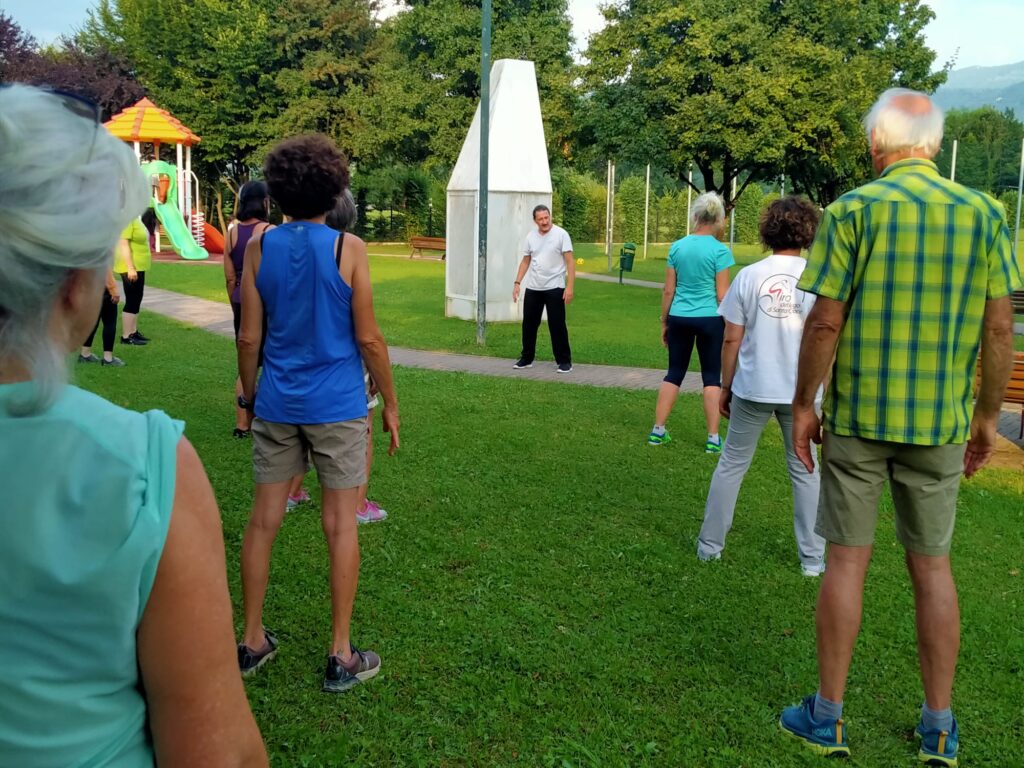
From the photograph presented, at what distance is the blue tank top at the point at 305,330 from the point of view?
3539 millimetres

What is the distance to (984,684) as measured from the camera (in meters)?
3.81

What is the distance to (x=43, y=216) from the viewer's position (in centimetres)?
115

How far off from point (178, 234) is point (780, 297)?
28261 millimetres

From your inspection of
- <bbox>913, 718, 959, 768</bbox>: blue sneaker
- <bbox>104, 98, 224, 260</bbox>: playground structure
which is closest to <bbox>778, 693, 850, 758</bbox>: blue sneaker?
<bbox>913, 718, 959, 768</bbox>: blue sneaker

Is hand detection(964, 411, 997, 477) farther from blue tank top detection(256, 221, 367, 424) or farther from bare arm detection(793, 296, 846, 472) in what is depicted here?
blue tank top detection(256, 221, 367, 424)

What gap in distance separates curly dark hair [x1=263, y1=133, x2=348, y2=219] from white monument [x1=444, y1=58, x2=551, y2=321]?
40.7ft

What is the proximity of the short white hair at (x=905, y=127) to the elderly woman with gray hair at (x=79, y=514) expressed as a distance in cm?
272

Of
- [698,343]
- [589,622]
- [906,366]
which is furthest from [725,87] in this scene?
[906,366]

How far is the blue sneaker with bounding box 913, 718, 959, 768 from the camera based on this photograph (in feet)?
10.6

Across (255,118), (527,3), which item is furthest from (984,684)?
(255,118)

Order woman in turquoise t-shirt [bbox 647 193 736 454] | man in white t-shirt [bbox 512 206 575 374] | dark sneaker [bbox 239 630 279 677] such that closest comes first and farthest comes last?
dark sneaker [bbox 239 630 279 677] → woman in turquoise t-shirt [bbox 647 193 736 454] → man in white t-shirt [bbox 512 206 575 374]

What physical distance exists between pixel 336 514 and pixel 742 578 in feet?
7.61

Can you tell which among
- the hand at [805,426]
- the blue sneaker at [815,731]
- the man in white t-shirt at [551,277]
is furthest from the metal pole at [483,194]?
the blue sneaker at [815,731]

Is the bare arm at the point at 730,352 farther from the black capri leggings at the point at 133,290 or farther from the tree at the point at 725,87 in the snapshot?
the tree at the point at 725,87
